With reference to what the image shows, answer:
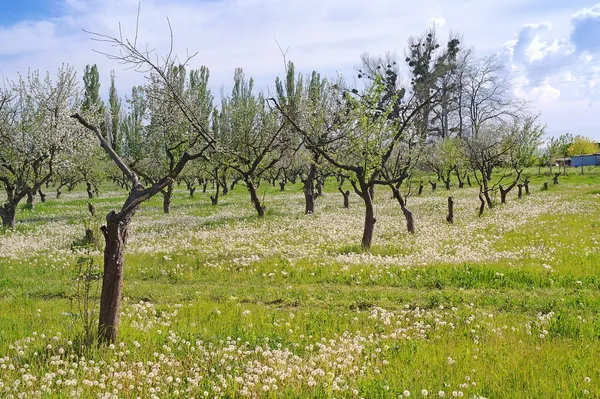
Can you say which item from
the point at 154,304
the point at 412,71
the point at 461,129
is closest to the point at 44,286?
the point at 154,304

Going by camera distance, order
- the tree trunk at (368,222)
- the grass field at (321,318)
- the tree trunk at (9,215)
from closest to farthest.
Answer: the grass field at (321,318), the tree trunk at (368,222), the tree trunk at (9,215)

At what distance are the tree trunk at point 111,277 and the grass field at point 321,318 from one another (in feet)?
1.16

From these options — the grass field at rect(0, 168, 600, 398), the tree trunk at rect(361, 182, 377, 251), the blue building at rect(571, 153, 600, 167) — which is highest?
the blue building at rect(571, 153, 600, 167)

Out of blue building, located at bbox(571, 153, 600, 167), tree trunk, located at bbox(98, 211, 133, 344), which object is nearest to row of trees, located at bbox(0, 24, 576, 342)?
tree trunk, located at bbox(98, 211, 133, 344)

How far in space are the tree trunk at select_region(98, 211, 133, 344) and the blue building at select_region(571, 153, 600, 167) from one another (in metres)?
112

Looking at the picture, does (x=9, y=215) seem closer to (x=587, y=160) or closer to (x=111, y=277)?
(x=111, y=277)

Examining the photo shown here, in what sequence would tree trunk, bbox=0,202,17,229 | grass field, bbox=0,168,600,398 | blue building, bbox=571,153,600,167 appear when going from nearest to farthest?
grass field, bbox=0,168,600,398
tree trunk, bbox=0,202,17,229
blue building, bbox=571,153,600,167

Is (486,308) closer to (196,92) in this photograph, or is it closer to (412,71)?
(196,92)

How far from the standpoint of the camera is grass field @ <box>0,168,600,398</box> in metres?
6.26

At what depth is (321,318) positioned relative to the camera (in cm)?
965

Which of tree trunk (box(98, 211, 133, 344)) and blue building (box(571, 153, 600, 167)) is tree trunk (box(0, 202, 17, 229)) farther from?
blue building (box(571, 153, 600, 167))

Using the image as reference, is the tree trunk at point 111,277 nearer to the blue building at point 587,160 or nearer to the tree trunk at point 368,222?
the tree trunk at point 368,222

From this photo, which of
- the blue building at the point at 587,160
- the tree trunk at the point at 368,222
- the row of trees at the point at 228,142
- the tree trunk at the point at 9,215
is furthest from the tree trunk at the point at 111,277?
the blue building at the point at 587,160

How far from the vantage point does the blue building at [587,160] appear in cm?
10143
